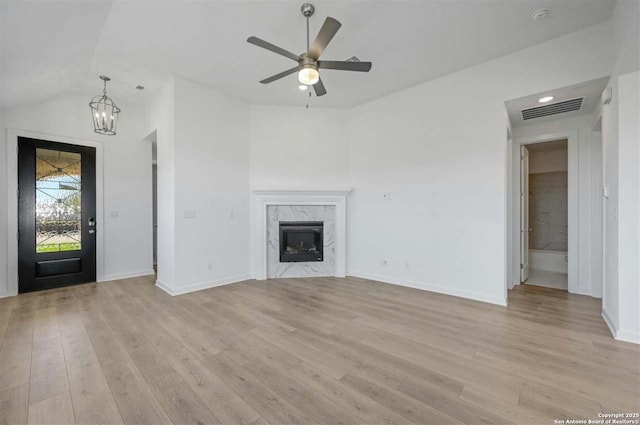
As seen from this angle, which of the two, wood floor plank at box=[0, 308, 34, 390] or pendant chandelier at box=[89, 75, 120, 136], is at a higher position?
pendant chandelier at box=[89, 75, 120, 136]

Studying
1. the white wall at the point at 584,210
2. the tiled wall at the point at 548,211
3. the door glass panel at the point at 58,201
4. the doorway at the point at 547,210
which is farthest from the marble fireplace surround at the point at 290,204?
the tiled wall at the point at 548,211

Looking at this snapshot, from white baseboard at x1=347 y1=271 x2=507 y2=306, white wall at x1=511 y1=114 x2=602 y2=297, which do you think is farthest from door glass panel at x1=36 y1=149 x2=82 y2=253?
white wall at x1=511 y1=114 x2=602 y2=297

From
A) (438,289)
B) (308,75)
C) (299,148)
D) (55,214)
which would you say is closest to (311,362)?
(308,75)

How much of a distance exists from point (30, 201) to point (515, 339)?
663cm

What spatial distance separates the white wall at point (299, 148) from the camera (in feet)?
16.4

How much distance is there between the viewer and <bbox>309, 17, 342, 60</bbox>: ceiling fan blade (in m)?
2.05

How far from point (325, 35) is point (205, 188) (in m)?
3.05

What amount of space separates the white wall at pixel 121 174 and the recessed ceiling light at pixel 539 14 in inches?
236

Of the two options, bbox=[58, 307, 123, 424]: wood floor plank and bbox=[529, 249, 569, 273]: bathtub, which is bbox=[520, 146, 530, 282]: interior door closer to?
bbox=[529, 249, 569, 273]: bathtub

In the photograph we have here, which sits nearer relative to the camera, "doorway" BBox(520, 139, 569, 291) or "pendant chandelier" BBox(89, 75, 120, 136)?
"pendant chandelier" BBox(89, 75, 120, 136)

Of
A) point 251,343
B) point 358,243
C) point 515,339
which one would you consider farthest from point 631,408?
point 358,243

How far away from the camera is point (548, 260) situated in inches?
230

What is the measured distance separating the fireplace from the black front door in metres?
3.30

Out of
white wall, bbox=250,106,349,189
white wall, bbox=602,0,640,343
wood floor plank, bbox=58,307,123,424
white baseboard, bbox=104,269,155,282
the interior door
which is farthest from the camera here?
white wall, bbox=250,106,349,189
